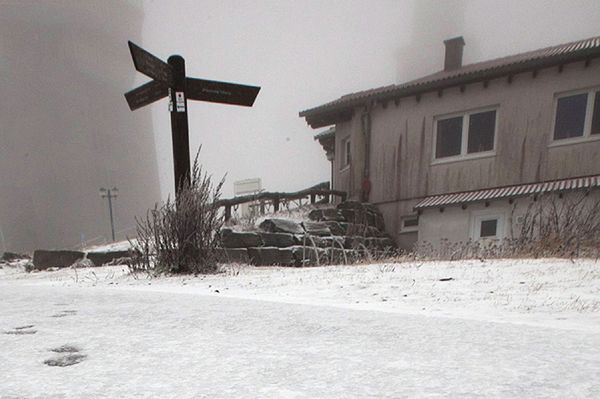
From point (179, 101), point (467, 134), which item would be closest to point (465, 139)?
point (467, 134)

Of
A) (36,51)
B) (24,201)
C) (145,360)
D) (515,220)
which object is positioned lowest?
(24,201)

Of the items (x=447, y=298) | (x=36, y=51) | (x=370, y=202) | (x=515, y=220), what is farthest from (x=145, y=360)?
(x=36, y=51)

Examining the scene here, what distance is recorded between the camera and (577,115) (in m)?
7.09

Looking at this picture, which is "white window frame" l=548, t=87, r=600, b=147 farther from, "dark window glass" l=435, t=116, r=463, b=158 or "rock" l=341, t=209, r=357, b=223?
"rock" l=341, t=209, r=357, b=223

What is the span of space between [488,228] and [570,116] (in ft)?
9.52

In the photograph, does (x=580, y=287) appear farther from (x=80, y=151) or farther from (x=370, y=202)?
(x=80, y=151)

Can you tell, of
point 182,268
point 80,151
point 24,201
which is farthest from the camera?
point 80,151

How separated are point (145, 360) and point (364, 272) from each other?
268 centimetres

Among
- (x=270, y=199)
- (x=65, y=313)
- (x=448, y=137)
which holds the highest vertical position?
(x=448, y=137)

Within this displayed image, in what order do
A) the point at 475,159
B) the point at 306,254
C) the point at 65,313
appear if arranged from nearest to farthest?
the point at 65,313 < the point at 306,254 < the point at 475,159

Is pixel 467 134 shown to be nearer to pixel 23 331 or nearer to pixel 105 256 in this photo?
pixel 105 256

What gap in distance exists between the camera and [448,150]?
810 cm

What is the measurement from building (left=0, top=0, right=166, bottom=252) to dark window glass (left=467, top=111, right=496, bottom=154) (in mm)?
33357

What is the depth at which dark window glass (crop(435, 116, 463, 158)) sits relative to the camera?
26.3 feet
